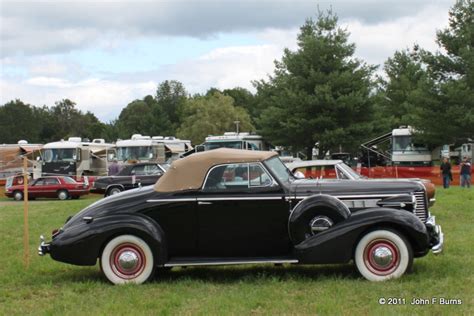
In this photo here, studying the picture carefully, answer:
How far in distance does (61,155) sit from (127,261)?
30.4 m

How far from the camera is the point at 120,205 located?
7.83 m

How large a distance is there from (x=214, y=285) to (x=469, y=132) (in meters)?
31.6

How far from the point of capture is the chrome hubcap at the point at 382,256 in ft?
23.9

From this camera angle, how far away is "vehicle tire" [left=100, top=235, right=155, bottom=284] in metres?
7.58

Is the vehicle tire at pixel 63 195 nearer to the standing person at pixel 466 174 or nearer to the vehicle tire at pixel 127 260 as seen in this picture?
the standing person at pixel 466 174

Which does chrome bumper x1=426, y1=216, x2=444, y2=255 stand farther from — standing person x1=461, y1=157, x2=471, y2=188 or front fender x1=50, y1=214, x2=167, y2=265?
standing person x1=461, y1=157, x2=471, y2=188

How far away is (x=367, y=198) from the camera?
26.2 feet

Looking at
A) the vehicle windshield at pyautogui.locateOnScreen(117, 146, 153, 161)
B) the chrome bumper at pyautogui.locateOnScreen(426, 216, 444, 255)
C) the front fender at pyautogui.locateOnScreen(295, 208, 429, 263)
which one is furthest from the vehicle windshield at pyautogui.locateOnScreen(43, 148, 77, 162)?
the chrome bumper at pyautogui.locateOnScreen(426, 216, 444, 255)

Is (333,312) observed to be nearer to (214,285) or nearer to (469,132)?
(214,285)

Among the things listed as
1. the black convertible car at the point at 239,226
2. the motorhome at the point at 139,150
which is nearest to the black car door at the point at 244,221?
the black convertible car at the point at 239,226

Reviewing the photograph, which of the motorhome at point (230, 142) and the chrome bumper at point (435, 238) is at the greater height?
the motorhome at point (230, 142)

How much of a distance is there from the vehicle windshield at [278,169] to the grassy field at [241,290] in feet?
3.94

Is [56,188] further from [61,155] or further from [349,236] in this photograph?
[349,236]

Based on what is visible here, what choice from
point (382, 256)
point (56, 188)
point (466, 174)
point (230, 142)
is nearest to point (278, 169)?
point (382, 256)
